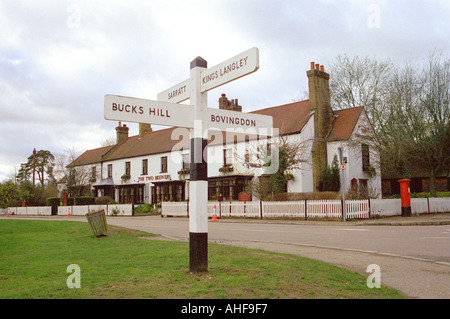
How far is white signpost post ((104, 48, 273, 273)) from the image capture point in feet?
18.1

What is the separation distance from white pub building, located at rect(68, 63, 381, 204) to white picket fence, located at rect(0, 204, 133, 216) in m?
5.89

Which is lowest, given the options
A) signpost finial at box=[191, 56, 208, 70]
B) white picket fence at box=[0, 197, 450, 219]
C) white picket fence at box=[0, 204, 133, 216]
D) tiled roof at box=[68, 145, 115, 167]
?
white picket fence at box=[0, 204, 133, 216]

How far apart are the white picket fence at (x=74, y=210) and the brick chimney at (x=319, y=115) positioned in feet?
50.7

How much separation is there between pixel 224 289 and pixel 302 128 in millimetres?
26158

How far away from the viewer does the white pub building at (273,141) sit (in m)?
30.7

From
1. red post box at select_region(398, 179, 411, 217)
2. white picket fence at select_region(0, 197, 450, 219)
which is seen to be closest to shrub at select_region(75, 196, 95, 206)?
white picket fence at select_region(0, 197, 450, 219)

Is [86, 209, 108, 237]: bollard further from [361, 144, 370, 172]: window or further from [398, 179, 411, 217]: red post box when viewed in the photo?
[361, 144, 370, 172]: window

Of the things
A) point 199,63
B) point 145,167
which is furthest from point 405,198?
point 145,167

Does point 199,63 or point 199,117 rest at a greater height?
Result: point 199,63

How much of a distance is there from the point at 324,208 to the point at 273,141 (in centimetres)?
778

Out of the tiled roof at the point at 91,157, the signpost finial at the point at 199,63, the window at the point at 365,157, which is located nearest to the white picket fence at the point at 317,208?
the window at the point at 365,157

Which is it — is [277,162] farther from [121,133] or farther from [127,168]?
[121,133]

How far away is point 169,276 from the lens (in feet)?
19.1

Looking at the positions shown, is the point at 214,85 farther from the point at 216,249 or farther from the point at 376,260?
the point at 376,260
